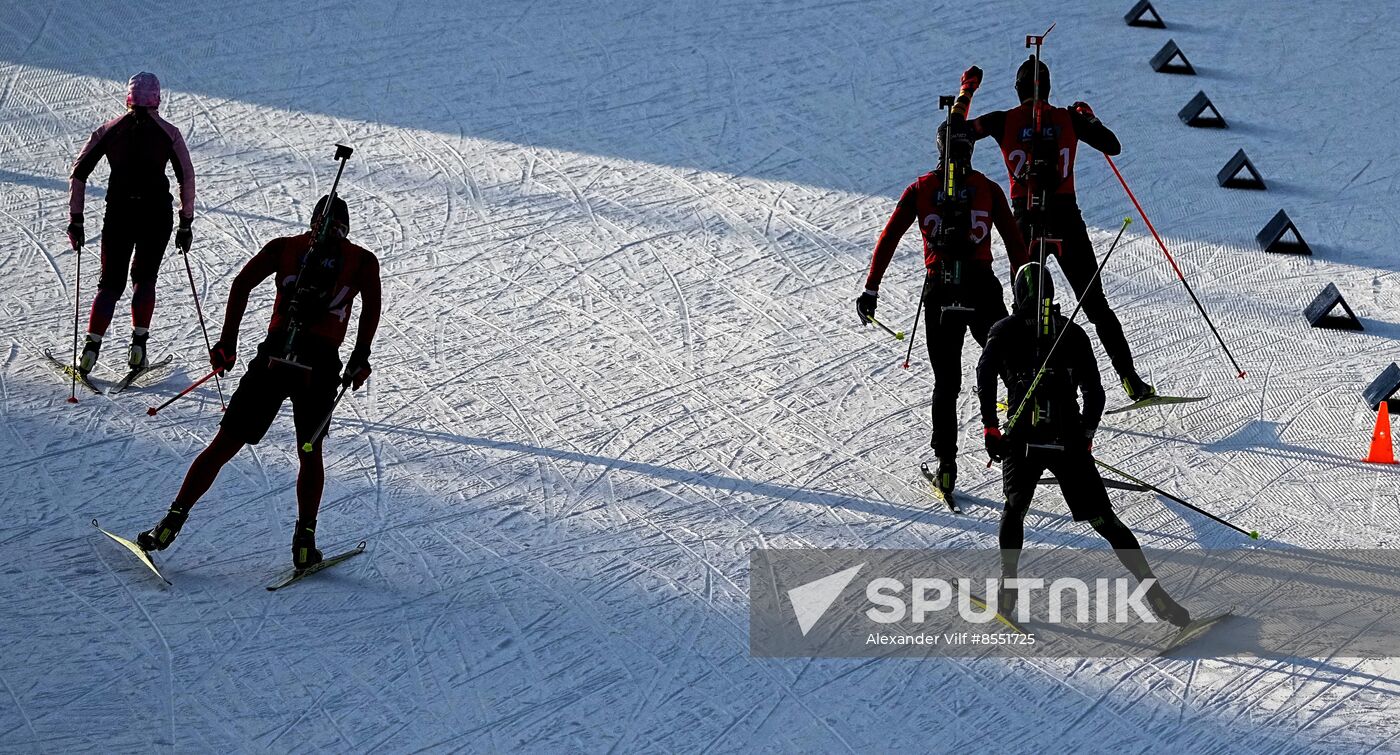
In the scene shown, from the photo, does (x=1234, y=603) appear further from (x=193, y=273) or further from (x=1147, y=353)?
(x=193, y=273)

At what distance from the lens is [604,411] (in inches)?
336

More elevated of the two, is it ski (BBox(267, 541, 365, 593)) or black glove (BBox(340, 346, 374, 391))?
black glove (BBox(340, 346, 374, 391))

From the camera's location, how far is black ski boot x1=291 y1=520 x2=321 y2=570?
6.98m

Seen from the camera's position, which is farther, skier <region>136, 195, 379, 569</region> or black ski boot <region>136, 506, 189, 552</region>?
black ski boot <region>136, 506, 189, 552</region>

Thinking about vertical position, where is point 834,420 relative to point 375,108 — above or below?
below

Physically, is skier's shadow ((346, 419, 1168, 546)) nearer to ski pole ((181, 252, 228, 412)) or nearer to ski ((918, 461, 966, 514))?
ski ((918, 461, 966, 514))

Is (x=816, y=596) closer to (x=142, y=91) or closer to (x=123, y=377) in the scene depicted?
(x=123, y=377)

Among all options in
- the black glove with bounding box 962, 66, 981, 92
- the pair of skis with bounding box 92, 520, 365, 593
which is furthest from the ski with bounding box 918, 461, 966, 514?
the pair of skis with bounding box 92, 520, 365, 593

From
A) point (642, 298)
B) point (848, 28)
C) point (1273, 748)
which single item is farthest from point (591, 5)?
point (1273, 748)

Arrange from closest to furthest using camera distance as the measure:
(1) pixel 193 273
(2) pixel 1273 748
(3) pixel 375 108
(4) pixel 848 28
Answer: (2) pixel 1273 748
(1) pixel 193 273
(3) pixel 375 108
(4) pixel 848 28

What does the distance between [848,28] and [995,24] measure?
121cm

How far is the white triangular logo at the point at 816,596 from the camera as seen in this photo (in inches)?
274

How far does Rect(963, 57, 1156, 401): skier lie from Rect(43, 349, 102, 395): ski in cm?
468

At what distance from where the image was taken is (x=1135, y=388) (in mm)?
8523
